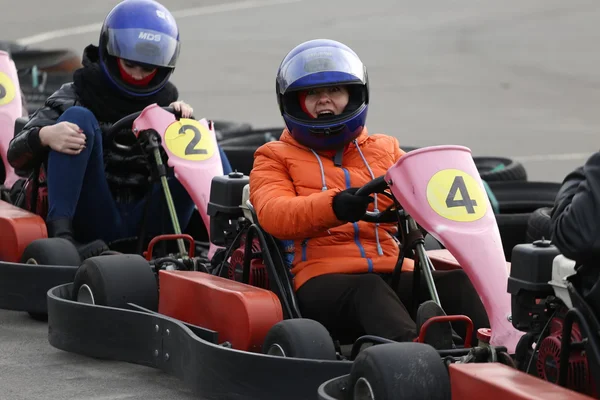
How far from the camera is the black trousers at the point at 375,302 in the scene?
148 inches

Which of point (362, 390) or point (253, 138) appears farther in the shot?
point (253, 138)

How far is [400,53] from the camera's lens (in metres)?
13.9

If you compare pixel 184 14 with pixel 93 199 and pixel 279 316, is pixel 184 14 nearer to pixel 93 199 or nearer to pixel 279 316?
pixel 93 199

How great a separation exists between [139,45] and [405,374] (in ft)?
8.98

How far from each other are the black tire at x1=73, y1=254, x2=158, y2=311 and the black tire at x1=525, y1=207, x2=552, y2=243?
1.59 metres

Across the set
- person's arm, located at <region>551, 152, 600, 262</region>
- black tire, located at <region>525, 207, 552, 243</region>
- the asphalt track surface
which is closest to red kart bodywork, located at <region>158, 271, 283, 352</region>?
person's arm, located at <region>551, 152, 600, 262</region>

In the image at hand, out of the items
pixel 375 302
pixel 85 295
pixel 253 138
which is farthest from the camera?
pixel 253 138

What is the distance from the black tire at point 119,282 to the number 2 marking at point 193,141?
0.88m

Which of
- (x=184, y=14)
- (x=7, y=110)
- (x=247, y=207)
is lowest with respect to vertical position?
(x=247, y=207)

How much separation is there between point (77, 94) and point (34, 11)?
11.1 meters

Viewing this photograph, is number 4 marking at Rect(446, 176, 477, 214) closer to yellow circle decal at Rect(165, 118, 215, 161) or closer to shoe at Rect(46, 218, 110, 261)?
yellow circle decal at Rect(165, 118, 215, 161)

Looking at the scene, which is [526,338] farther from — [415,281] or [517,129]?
[517,129]

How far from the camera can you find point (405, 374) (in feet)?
10.3

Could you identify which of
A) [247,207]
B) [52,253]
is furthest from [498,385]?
[52,253]
